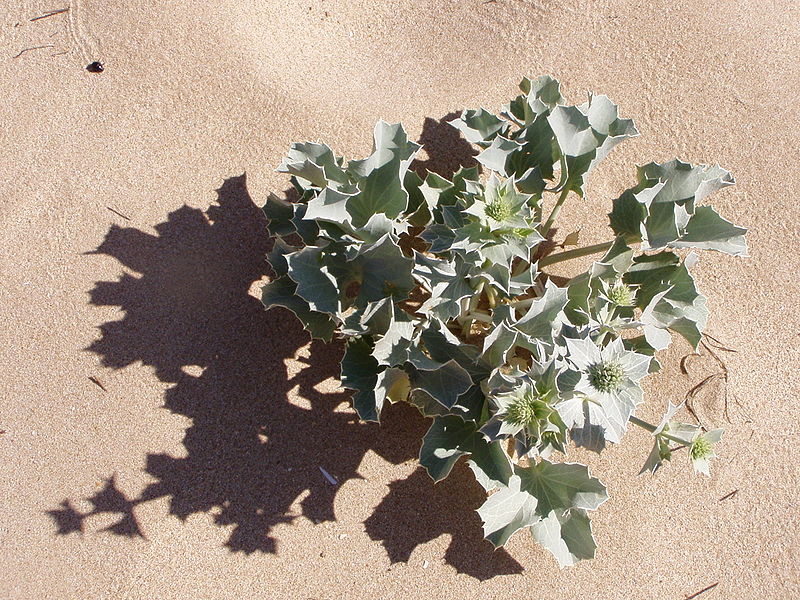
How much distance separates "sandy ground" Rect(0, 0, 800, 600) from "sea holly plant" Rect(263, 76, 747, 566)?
1.50 feet

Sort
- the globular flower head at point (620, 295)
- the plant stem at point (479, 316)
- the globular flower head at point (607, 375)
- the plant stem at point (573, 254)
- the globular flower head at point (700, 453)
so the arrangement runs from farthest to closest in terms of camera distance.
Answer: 1. the plant stem at point (573, 254)
2. the plant stem at point (479, 316)
3. the globular flower head at point (620, 295)
4. the globular flower head at point (700, 453)
5. the globular flower head at point (607, 375)

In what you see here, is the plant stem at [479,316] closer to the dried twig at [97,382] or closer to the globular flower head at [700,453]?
the globular flower head at [700,453]

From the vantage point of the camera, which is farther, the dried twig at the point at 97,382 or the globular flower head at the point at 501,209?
the dried twig at the point at 97,382

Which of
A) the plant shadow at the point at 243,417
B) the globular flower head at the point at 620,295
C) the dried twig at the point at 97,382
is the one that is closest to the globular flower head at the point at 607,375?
the globular flower head at the point at 620,295

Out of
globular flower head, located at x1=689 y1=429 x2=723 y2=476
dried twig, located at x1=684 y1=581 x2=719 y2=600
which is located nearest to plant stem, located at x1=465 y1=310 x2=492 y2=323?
globular flower head, located at x1=689 y1=429 x2=723 y2=476

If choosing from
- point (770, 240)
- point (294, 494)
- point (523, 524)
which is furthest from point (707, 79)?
point (294, 494)

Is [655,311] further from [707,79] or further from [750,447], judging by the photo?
[707,79]

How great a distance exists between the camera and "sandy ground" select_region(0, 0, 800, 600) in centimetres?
244

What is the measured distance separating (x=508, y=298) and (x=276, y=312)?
3.25 feet

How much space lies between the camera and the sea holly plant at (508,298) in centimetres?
191

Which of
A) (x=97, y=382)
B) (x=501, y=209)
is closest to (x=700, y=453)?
(x=501, y=209)

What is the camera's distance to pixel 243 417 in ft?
8.21

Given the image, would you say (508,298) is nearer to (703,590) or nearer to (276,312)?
(276,312)

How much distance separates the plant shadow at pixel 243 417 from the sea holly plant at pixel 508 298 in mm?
394
